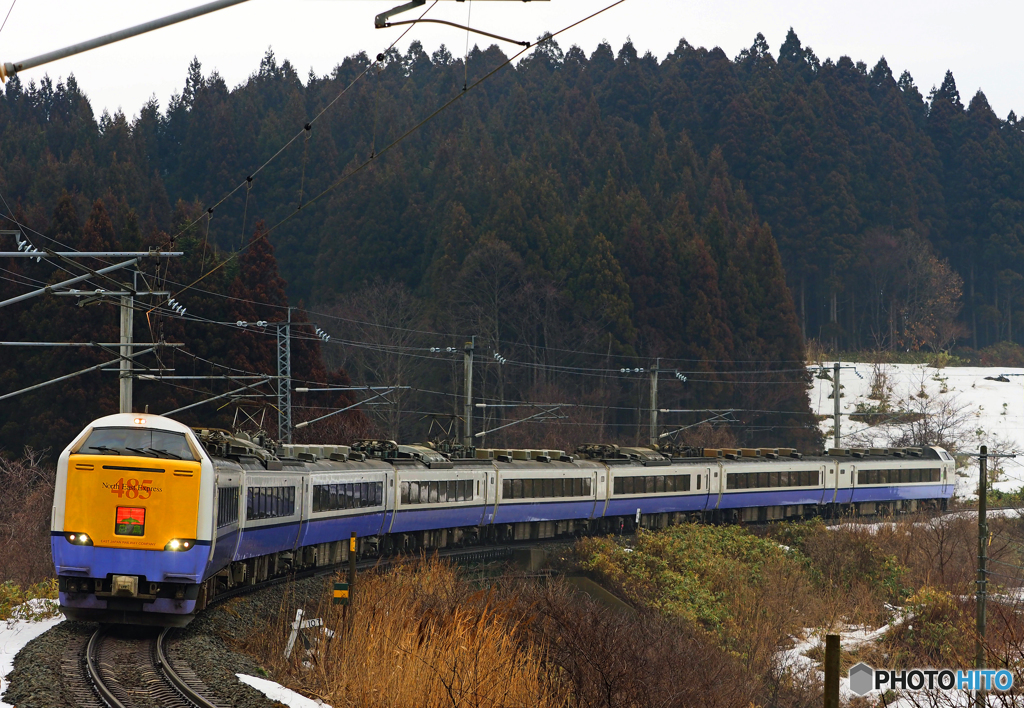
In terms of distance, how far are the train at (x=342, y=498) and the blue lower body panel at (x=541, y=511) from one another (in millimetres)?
69

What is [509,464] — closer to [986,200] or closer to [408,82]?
[986,200]

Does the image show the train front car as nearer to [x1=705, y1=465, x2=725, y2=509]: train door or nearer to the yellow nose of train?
the yellow nose of train

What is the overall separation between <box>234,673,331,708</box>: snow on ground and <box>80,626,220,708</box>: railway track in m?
0.76

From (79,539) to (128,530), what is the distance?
70cm

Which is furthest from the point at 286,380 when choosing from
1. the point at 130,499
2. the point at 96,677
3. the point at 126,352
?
the point at 96,677

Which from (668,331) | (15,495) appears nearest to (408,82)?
(668,331)

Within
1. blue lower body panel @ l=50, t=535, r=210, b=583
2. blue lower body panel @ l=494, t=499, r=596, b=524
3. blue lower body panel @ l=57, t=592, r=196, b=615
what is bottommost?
blue lower body panel @ l=494, t=499, r=596, b=524

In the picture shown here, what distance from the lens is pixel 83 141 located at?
105 m

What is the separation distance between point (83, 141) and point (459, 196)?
33321 mm

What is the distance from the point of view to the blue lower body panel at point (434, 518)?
110ft

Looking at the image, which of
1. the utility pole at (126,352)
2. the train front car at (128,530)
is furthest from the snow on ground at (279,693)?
the utility pole at (126,352)

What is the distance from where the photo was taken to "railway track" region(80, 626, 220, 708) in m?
14.1

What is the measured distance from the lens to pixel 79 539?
18156 mm

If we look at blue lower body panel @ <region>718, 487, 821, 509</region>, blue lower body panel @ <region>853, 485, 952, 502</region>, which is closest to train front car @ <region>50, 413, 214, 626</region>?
blue lower body panel @ <region>718, 487, 821, 509</region>
